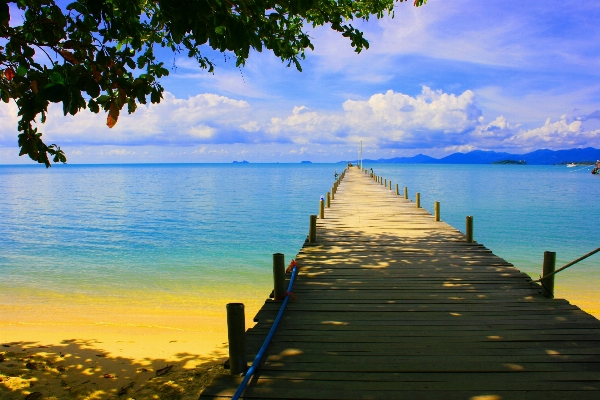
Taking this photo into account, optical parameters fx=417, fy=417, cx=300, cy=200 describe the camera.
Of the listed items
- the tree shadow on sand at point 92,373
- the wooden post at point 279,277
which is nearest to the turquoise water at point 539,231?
the wooden post at point 279,277

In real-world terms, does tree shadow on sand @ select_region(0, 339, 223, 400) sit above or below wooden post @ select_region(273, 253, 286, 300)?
below

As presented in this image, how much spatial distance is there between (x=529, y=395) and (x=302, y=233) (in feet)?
63.4

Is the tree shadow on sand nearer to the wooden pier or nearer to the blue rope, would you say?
the blue rope

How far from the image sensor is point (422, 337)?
14.9 feet

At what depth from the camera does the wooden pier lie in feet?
11.6

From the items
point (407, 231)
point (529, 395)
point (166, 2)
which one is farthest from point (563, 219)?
point (166, 2)

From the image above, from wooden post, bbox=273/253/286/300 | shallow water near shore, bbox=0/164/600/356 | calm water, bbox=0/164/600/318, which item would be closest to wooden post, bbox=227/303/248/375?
wooden post, bbox=273/253/286/300

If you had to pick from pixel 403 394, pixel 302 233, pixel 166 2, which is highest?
pixel 166 2

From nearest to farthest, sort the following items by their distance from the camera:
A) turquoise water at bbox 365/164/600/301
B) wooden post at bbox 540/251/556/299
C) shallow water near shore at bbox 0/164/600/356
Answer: wooden post at bbox 540/251/556/299, shallow water near shore at bbox 0/164/600/356, turquoise water at bbox 365/164/600/301

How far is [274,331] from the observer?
14.9ft

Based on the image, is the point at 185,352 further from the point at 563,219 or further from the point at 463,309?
the point at 563,219

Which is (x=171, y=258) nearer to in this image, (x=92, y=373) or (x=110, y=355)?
(x=110, y=355)

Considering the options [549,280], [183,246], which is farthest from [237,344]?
[183,246]

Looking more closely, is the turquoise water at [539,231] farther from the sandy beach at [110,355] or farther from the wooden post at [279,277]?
the sandy beach at [110,355]
